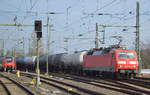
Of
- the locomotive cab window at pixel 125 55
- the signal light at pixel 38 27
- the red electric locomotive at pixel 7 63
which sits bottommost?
the red electric locomotive at pixel 7 63

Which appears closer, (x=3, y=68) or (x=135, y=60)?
(x=135, y=60)

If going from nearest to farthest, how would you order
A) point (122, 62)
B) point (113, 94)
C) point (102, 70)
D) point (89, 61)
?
point (113, 94)
point (122, 62)
point (102, 70)
point (89, 61)

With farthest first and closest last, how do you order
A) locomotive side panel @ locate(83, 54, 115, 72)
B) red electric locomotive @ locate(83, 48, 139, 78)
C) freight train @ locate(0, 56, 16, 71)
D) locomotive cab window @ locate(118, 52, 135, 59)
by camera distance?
freight train @ locate(0, 56, 16, 71) → locomotive side panel @ locate(83, 54, 115, 72) → locomotive cab window @ locate(118, 52, 135, 59) → red electric locomotive @ locate(83, 48, 139, 78)

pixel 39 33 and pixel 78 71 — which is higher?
pixel 39 33

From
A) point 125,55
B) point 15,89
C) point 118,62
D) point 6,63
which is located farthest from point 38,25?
point 6,63

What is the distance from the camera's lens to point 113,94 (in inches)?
674

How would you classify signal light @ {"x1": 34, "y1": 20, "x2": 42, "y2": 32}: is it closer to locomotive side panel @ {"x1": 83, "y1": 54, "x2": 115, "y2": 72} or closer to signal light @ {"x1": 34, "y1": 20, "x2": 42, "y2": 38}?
signal light @ {"x1": 34, "y1": 20, "x2": 42, "y2": 38}

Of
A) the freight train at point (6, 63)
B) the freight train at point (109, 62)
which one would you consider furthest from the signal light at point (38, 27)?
the freight train at point (6, 63)

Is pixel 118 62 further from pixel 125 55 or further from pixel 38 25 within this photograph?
pixel 38 25

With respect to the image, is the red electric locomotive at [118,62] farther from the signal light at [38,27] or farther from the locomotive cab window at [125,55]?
the signal light at [38,27]

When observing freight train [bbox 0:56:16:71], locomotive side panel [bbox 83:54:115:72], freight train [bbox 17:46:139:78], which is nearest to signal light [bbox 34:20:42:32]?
freight train [bbox 17:46:139:78]

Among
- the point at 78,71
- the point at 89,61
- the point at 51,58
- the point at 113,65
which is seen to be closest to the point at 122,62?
A: the point at 113,65

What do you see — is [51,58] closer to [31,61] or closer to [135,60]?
[31,61]

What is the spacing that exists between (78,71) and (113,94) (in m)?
26.8
